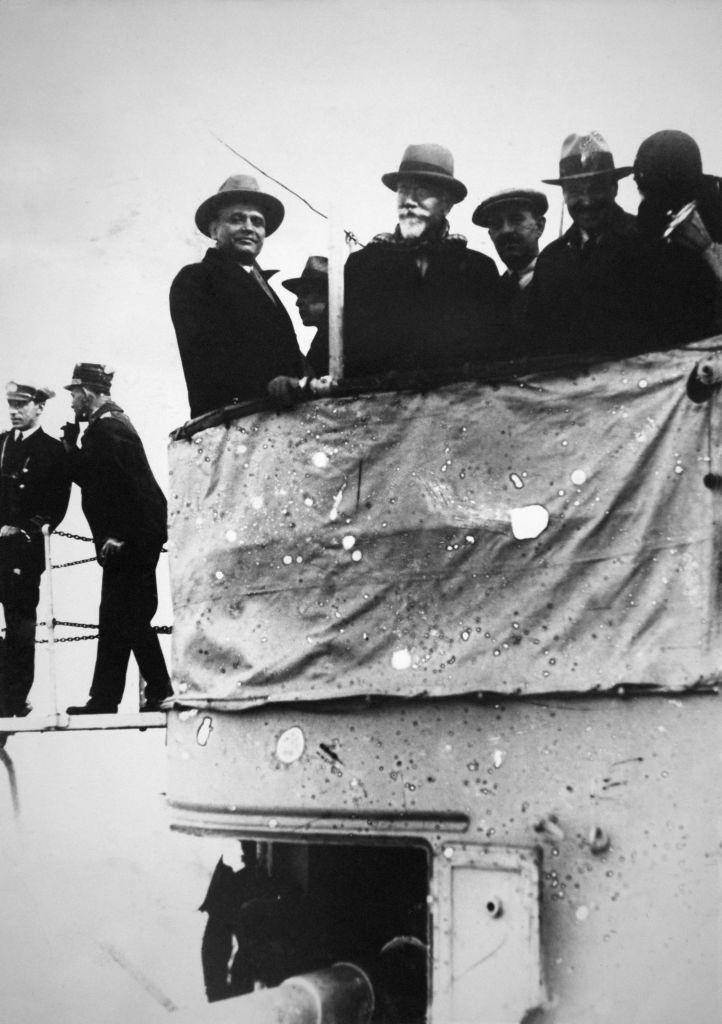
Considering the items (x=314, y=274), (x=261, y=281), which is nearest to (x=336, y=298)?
(x=261, y=281)

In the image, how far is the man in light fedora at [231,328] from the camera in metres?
4.66

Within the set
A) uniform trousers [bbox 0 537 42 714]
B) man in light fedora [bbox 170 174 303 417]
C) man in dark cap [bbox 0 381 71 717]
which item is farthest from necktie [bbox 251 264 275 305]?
uniform trousers [bbox 0 537 42 714]

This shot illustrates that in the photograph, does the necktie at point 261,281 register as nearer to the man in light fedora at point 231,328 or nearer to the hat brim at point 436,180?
the man in light fedora at point 231,328

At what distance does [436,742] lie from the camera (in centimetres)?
383

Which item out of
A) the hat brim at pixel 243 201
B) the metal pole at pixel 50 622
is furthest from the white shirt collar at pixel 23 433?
the hat brim at pixel 243 201

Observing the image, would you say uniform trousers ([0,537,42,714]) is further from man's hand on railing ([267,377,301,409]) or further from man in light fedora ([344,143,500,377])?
man in light fedora ([344,143,500,377])

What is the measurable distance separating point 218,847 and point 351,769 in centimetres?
238

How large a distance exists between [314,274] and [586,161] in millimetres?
1904

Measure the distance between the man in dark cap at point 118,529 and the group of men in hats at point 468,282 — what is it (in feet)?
4.40

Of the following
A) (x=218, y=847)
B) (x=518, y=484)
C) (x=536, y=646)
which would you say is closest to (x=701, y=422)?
(x=518, y=484)

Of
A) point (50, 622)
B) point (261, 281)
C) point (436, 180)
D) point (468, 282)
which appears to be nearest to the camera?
point (468, 282)

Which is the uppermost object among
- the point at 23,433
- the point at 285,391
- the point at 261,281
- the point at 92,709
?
the point at 261,281

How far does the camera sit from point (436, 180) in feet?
15.0

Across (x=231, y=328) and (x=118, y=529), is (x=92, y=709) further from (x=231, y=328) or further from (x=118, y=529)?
(x=231, y=328)
